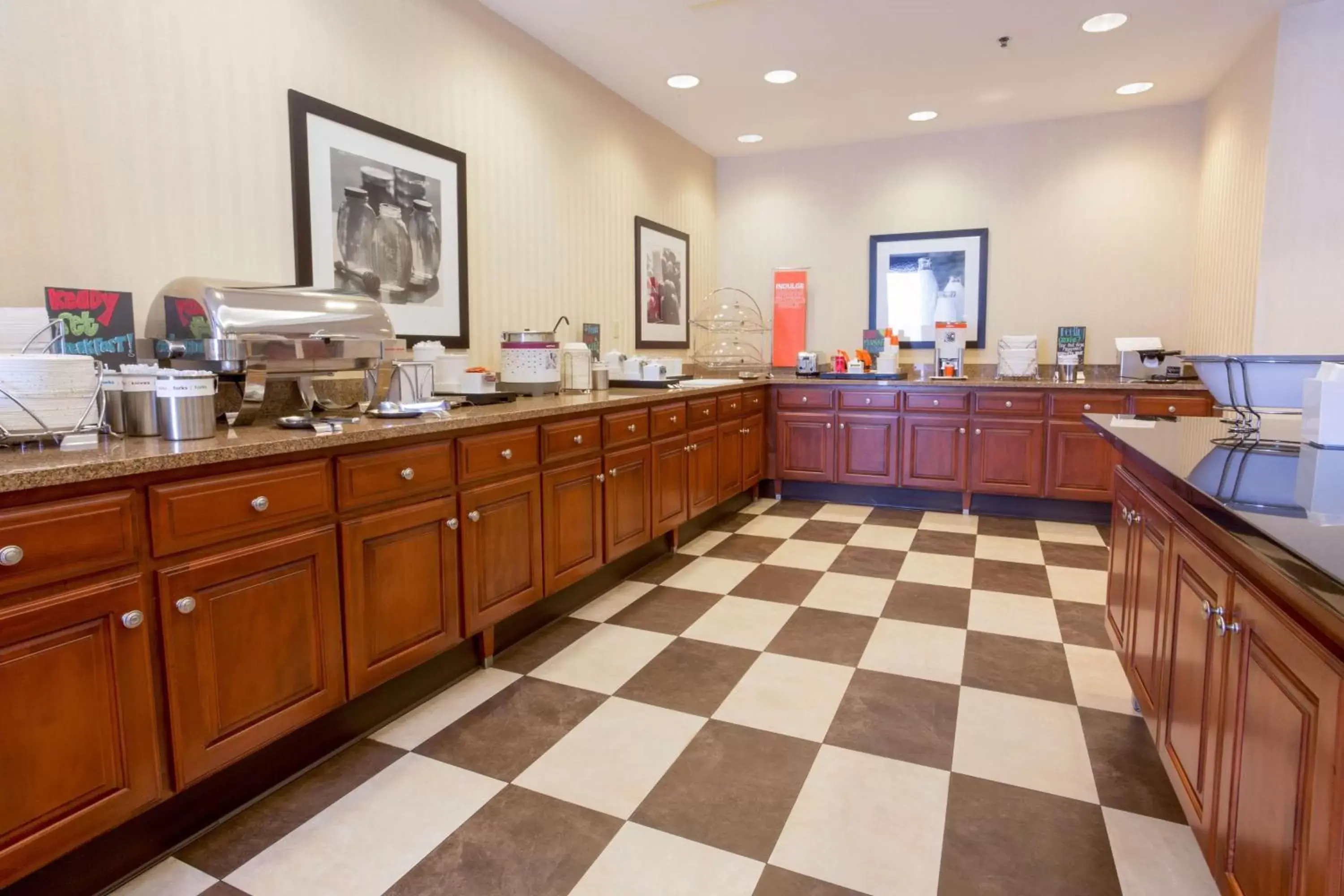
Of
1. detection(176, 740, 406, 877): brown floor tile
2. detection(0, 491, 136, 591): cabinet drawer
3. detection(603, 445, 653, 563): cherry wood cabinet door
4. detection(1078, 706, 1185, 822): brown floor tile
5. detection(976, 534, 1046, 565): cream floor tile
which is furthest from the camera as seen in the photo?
detection(976, 534, 1046, 565): cream floor tile

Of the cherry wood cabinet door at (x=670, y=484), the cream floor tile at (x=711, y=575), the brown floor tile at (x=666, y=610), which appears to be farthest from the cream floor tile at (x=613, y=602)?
the cherry wood cabinet door at (x=670, y=484)

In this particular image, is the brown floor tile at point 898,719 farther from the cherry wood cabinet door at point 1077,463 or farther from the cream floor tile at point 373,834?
the cherry wood cabinet door at point 1077,463

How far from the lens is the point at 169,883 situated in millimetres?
1466

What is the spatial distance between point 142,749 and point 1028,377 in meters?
5.06

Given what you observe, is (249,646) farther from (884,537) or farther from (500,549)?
(884,537)

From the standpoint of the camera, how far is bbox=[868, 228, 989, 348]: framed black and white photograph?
5.21 m

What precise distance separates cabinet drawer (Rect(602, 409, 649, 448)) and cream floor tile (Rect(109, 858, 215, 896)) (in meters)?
1.90

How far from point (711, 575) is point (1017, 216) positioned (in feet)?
11.7

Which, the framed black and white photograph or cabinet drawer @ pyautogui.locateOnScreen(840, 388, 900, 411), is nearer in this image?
cabinet drawer @ pyautogui.locateOnScreen(840, 388, 900, 411)

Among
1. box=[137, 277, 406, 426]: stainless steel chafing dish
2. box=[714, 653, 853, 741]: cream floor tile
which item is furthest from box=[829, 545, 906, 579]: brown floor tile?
box=[137, 277, 406, 426]: stainless steel chafing dish

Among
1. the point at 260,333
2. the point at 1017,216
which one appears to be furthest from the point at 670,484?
the point at 1017,216

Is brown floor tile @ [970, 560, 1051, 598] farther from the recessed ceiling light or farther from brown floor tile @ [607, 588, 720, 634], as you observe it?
the recessed ceiling light

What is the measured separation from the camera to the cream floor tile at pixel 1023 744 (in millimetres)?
1800

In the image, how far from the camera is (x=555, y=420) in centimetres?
269
